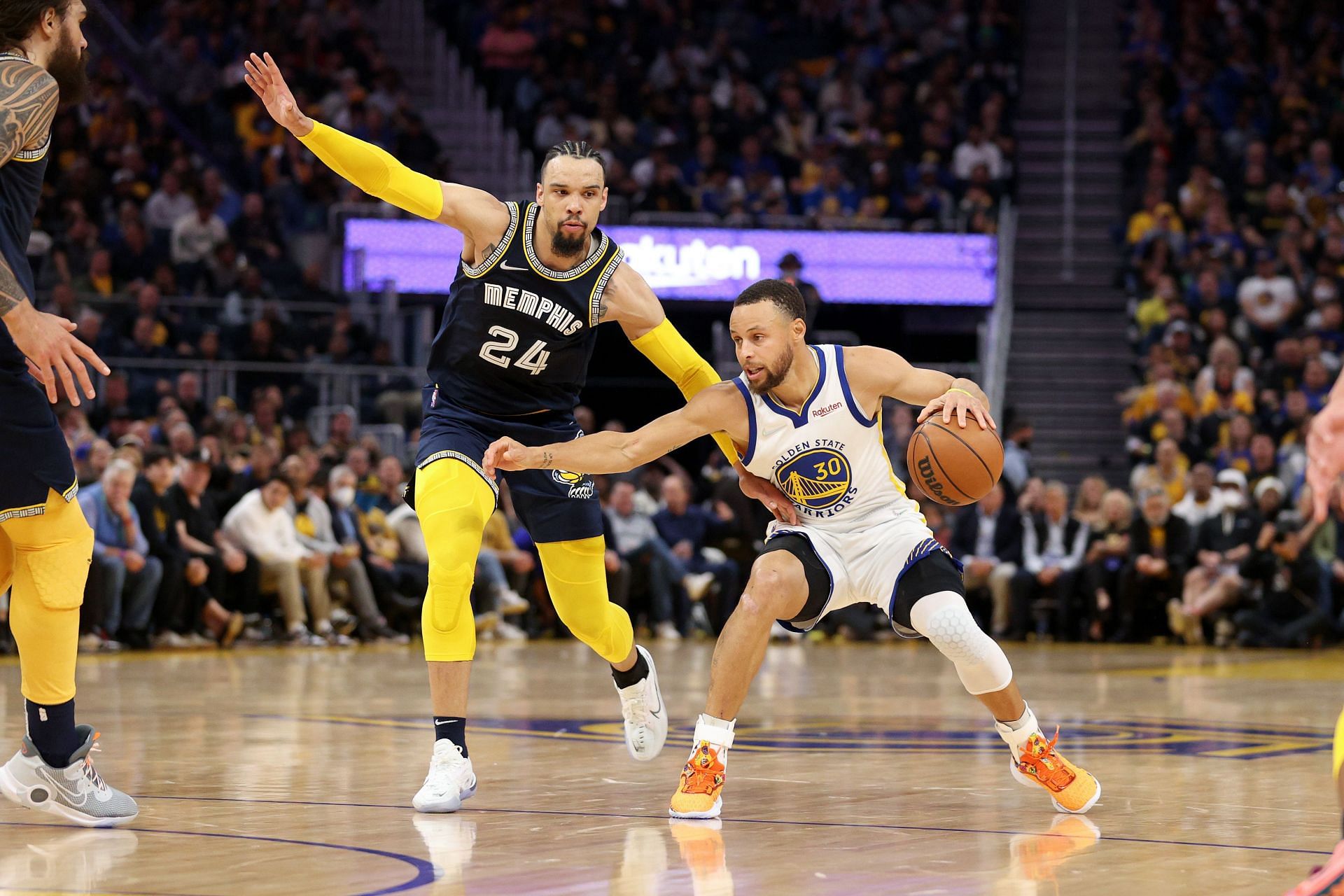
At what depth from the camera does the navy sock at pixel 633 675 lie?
668 centimetres

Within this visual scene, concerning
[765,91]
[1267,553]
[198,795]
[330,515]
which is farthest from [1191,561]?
[198,795]

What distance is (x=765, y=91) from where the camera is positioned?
23359mm

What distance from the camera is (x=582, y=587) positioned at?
21.2 feet

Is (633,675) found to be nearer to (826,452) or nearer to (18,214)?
(826,452)

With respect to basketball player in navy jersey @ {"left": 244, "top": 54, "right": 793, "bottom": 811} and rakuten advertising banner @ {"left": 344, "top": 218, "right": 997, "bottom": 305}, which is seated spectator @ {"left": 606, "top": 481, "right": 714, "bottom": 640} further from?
basketball player in navy jersey @ {"left": 244, "top": 54, "right": 793, "bottom": 811}

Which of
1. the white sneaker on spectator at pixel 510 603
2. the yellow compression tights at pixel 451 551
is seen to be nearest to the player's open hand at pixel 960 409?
the yellow compression tights at pixel 451 551

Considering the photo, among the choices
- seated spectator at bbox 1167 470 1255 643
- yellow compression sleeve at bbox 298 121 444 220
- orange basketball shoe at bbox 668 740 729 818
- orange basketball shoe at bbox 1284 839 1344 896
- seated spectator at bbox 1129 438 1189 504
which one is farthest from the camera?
seated spectator at bbox 1129 438 1189 504

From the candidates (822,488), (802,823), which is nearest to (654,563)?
(822,488)

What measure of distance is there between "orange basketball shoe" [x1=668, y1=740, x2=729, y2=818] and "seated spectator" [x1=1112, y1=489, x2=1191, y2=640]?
35.7ft

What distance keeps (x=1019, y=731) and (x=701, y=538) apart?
10.7m

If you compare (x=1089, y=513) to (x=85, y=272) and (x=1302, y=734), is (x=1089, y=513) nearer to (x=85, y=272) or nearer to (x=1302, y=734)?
(x=1302, y=734)

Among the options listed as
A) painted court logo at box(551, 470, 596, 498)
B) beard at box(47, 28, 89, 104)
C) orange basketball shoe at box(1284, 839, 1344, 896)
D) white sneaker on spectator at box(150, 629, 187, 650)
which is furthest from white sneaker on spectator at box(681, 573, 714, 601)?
orange basketball shoe at box(1284, 839, 1344, 896)

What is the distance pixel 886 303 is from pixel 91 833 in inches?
615

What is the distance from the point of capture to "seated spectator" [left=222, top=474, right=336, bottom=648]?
47.1 feet
